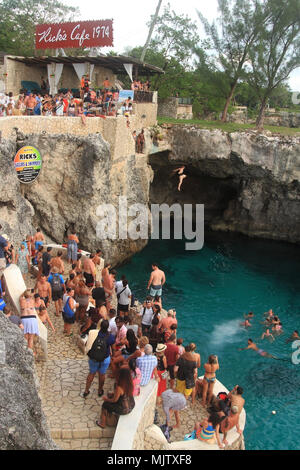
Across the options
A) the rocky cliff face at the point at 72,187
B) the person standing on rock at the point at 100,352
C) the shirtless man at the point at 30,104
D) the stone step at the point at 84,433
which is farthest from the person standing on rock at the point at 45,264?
the shirtless man at the point at 30,104

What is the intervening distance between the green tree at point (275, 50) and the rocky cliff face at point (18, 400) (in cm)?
2441

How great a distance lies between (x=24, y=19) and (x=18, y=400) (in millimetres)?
42515

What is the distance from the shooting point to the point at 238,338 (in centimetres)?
1612

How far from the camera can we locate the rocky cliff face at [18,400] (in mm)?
5031

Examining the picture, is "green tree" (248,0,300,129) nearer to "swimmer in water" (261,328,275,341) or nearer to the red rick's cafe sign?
the red rick's cafe sign

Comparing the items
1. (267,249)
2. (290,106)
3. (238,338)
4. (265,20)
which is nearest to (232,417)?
(238,338)

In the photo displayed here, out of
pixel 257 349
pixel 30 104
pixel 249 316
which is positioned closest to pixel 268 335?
pixel 257 349

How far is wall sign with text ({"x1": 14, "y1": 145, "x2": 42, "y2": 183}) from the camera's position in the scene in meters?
17.0

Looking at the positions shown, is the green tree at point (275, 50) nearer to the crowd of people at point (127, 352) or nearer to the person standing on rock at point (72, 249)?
the person standing on rock at point (72, 249)

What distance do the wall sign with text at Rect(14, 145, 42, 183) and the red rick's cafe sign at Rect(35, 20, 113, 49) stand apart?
8.98 meters

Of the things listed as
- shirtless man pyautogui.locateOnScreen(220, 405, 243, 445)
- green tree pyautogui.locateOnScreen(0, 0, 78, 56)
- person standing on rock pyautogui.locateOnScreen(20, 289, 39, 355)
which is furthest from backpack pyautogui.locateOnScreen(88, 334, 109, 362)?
green tree pyautogui.locateOnScreen(0, 0, 78, 56)

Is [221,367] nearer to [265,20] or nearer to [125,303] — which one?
[125,303]

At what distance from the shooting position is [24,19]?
1587 inches

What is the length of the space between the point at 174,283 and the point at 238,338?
5637mm
